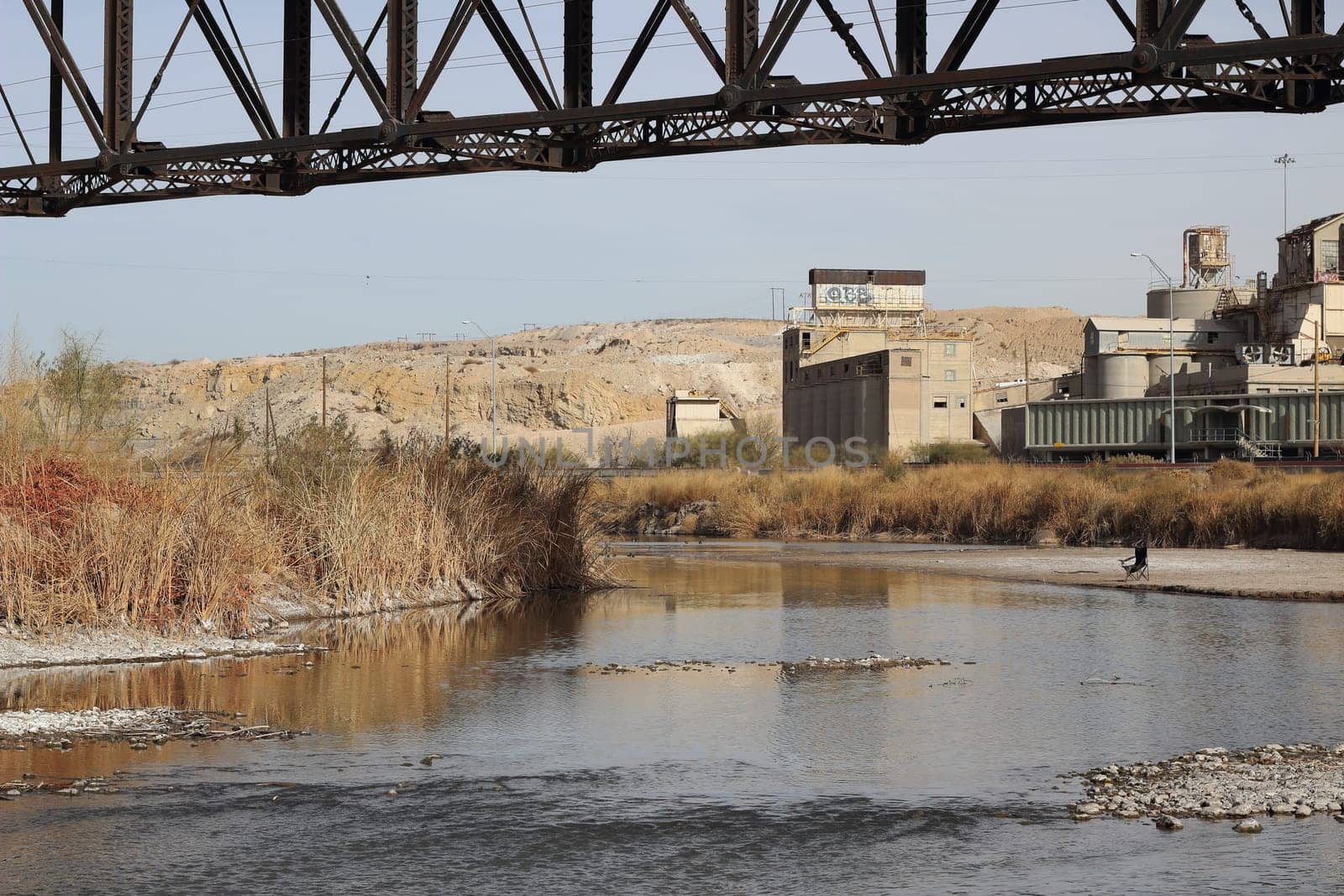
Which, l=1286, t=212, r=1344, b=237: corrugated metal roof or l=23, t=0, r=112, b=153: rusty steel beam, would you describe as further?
l=1286, t=212, r=1344, b=237: corrugated metal roof

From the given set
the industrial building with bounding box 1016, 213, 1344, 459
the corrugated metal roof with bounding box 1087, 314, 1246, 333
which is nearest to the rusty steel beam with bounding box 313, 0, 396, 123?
the industrial building with bounding box 1016, 213, 1344, 459

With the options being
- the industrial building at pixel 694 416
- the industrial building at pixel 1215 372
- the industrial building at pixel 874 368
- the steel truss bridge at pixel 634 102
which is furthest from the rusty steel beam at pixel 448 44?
the industrial building at pixel 694 416

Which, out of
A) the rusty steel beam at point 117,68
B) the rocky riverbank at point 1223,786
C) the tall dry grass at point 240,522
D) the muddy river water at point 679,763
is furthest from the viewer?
the rusty steel beam at point 117,68

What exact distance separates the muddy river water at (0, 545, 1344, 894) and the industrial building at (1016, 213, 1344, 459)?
184 feet

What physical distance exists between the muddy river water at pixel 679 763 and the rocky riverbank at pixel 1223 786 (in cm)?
22

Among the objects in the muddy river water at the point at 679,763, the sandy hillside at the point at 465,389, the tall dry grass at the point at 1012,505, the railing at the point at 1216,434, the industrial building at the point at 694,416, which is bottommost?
the muddy river water at the point at 679,763

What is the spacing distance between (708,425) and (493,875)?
118 meters

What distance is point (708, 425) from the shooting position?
126 m

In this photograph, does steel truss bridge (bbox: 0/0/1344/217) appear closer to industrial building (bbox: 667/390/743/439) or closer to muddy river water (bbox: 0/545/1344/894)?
muddy river water (bbox: 0/545/1344/894)

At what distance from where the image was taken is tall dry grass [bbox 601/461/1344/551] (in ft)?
134

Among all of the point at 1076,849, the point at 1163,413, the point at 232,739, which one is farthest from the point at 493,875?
the point at 1163,413

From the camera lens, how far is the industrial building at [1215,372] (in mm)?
80062

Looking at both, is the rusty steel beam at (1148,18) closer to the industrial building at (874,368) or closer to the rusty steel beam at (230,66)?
the rusty steel beam at (230,66)

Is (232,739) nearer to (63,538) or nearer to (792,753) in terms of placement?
(792,753)
